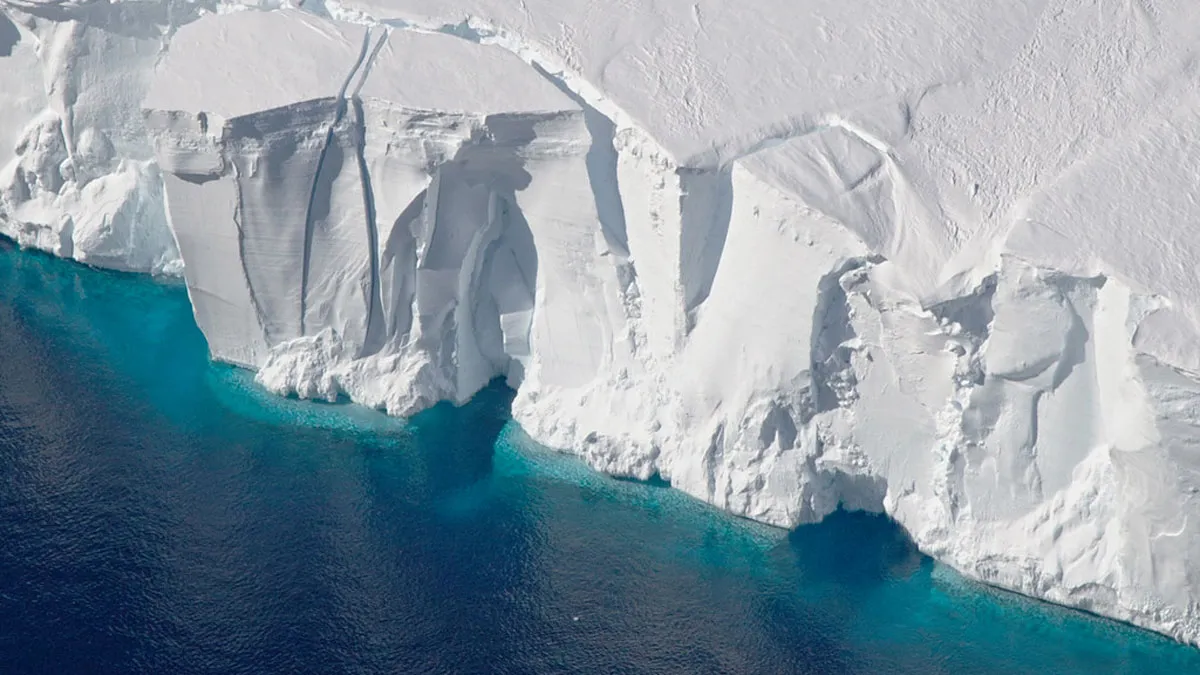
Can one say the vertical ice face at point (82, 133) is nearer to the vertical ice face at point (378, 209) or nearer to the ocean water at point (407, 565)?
→ the vertical ice face at point (378, 209)

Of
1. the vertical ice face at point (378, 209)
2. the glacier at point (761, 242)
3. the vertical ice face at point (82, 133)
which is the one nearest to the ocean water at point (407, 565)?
the glacier at point (761, 242)

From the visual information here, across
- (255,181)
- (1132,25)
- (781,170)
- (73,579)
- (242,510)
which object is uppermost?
(1132,25)

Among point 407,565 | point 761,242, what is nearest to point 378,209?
point 407,565

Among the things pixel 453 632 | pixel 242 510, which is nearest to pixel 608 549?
pixel 453 632

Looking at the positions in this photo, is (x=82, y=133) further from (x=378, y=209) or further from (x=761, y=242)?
(x=761, y=242)

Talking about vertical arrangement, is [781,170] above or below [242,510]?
above

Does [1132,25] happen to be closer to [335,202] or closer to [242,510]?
[335,202]
